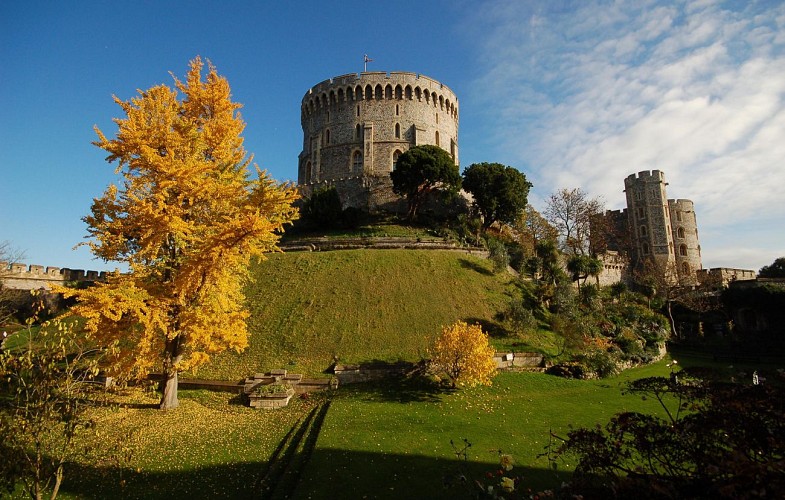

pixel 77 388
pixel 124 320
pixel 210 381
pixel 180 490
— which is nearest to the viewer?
pixel 77 388

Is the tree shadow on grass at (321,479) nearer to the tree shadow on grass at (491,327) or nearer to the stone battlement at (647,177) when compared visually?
the tree shadow on grass at (491,327)

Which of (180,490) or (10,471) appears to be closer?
(10,471)

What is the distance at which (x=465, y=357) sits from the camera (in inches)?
866

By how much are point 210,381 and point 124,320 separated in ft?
29.1

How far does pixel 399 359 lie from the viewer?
26.6m

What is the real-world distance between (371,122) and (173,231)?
5074 centimetres

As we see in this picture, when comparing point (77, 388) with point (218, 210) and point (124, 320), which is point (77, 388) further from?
point (218, 210)

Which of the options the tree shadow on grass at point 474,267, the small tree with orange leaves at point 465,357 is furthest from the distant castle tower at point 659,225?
the small tree with orange leaves at point 465,357

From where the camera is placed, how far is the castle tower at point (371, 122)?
62.1 meters

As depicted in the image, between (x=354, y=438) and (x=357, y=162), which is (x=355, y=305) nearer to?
(x=354, y=438)

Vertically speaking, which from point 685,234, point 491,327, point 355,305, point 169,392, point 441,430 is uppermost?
point 685,234

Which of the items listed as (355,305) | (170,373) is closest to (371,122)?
(355,305)

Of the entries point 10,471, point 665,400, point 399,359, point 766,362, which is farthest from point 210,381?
point 766,362

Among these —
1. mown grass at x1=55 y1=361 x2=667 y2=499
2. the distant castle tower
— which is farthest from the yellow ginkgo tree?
the distant castle tower
